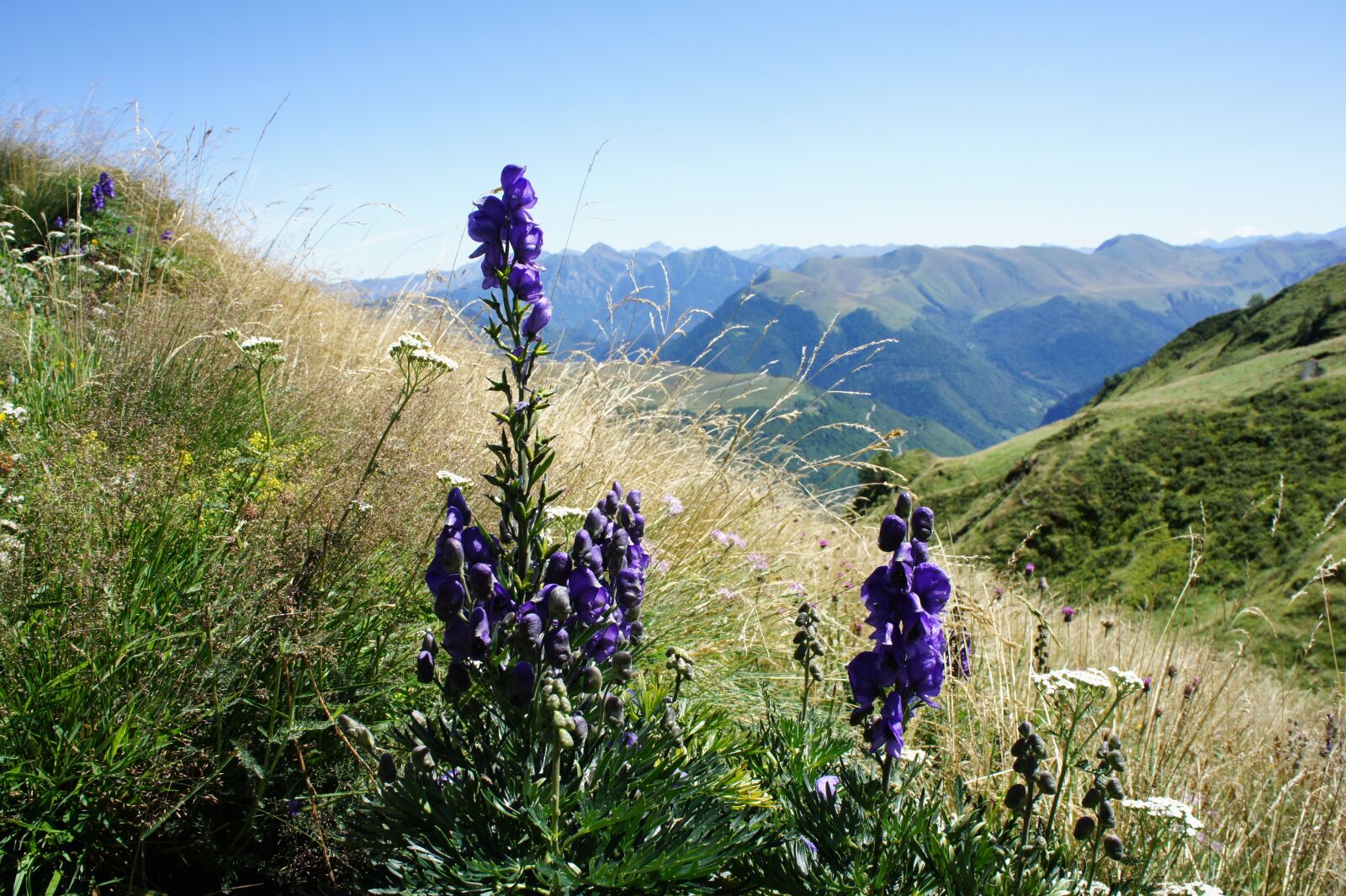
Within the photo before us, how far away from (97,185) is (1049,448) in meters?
12.1

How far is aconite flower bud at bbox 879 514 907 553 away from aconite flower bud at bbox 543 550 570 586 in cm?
69

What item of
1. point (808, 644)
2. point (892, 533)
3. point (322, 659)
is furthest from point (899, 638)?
point (322, 659)

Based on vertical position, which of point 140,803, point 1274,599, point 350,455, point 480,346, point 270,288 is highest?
point 270,288

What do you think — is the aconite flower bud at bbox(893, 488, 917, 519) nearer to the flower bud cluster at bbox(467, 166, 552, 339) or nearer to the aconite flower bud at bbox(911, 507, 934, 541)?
the aconite flower bud at bbox(911, 507, 934, 541)

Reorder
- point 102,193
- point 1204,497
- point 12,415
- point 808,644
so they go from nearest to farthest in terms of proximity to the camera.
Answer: point 808,644 → point 12,415 → point 1204,497 → point 102,193

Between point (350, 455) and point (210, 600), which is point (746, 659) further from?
point (210, 600)

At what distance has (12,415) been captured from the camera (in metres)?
3.27

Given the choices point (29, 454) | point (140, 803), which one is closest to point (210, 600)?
point (140, 803)

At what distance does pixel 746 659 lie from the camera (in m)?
3.85

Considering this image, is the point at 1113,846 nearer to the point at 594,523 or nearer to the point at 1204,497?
the point at 594,523

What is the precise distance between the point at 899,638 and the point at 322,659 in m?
1.67

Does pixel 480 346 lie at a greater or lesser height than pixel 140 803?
greater

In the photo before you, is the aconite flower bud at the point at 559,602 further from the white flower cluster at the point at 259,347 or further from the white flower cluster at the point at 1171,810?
the white flower cluster at the point at 259,347

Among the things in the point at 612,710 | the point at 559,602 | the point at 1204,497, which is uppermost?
the point at 559,602
